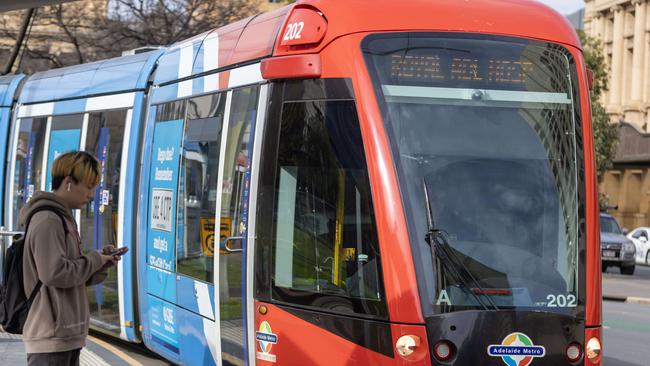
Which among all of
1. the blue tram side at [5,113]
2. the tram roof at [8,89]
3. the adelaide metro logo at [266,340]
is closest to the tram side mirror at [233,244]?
the adelaide metro logo at [266,340]

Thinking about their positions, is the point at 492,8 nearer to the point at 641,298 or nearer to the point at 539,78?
the point at 539,78

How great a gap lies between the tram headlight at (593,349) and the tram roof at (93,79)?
→ 546 cm

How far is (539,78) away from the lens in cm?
712

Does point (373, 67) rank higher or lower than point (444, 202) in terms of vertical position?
higher

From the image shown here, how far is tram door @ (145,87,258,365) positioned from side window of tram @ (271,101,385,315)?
0.46m

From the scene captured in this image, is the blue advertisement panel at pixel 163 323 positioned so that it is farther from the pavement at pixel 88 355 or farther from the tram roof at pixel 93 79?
the tram roof at pixel 93 79

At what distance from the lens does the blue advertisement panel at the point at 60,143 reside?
1177 centimetres

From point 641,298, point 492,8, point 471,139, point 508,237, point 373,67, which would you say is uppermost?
point 492,8

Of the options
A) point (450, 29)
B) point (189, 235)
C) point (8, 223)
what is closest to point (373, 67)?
point (450, 29)

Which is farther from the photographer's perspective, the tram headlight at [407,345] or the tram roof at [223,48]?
the tram roof at [223,48]

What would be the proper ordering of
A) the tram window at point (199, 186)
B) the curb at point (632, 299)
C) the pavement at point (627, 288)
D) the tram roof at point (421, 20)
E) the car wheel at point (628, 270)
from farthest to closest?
the car wheel at point (628, 270) < the pavement at point (627, 288) < the curb at point (632, 299) < the tram window at point (199, 186) < the tram roof at point (421, 20)

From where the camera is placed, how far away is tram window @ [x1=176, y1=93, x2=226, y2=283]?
8.26 m

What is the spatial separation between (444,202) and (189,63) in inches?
136

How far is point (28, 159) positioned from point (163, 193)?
13.7ft
